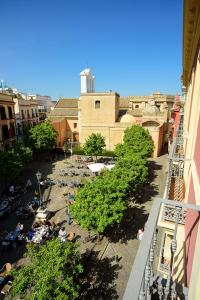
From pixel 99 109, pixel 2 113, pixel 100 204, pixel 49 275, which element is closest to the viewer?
pixel 49 275

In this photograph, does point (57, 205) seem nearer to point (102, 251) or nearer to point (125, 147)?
point (102, 251)

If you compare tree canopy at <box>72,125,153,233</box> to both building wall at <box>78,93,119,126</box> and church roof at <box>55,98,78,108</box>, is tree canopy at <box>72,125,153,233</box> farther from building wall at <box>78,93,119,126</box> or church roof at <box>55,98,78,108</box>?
church roof at <box>55,98,78,108</box>

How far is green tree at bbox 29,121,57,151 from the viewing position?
29.3 meters

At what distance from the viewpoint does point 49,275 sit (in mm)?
7559

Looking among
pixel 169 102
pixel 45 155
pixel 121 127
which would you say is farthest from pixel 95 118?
pixel 169 102

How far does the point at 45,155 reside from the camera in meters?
33.5

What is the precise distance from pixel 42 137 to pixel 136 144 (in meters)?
12.7

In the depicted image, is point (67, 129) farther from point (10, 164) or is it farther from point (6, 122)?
point (10, 164)

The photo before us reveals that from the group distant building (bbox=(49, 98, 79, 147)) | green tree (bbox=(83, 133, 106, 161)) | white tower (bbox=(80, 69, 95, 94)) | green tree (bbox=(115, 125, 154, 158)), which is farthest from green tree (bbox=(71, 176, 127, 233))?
white tower (bbox=(80, 69, 95, 94))

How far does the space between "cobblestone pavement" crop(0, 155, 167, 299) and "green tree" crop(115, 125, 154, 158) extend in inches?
154

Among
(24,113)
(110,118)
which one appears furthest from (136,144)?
(24,113)

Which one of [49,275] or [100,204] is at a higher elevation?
[100,204]

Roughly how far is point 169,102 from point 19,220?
36862 mm

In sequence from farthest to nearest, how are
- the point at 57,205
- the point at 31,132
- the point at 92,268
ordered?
the point at 31,132 → the point at 57,205 → the point at 92,268
